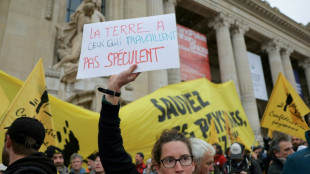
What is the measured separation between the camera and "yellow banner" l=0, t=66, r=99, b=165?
4.93 metres

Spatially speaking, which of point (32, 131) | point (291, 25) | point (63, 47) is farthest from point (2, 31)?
point (291, 25)

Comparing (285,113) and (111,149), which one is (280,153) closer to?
(285,113)

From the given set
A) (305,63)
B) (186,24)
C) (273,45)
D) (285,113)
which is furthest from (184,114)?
(305,63)

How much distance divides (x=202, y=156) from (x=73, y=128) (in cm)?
343

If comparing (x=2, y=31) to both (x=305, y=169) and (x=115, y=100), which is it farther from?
(x=305, y=169)

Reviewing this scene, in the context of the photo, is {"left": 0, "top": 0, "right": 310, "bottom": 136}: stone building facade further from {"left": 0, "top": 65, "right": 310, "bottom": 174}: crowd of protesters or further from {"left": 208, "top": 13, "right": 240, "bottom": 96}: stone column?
{"left": 0, "top": 65, "right": 310, "bottom": 174}: crowd of protesters

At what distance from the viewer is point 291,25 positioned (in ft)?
75.8

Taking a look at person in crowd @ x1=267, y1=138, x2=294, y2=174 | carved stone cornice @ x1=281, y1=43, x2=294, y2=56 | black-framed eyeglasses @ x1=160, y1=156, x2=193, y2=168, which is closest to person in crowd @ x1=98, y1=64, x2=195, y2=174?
black-framed eyeglasses @ x1=160, y1=156, x2=193, y2=168

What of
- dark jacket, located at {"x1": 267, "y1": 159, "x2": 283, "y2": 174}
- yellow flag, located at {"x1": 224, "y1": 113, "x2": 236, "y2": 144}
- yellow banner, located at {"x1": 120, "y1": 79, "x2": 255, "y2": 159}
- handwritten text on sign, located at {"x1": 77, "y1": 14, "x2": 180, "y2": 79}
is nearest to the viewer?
handwritten text on sign, located at {"x1": 77, "y1": 14, "x2": 180, "y2": 79}

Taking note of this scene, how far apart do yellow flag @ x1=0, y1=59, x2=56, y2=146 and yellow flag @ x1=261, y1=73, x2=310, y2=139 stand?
431 cm

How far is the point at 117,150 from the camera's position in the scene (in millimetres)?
1562

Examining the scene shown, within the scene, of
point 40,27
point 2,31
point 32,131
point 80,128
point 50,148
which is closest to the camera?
point 32,131

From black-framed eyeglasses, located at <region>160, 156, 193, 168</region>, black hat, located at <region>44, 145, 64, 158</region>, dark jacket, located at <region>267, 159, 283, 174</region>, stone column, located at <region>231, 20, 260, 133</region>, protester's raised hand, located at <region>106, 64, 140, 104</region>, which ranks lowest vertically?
dark jacket, located at <region>267, 159, 283, 174</region>

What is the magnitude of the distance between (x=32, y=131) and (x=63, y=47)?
8855mm
